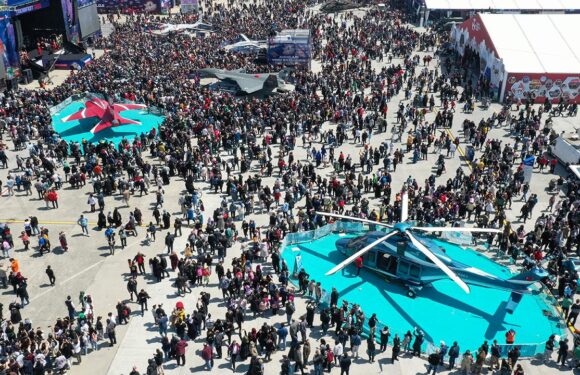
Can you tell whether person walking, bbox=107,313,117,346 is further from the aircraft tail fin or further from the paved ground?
the aircraft tail fin

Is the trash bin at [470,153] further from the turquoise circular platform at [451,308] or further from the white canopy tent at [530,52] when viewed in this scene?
the white canopy tent at [530,52]

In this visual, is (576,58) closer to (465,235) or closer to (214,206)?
(465,235)

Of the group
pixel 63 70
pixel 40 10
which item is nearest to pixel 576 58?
pixel 63 70

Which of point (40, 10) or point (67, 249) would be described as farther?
point (40, 10)

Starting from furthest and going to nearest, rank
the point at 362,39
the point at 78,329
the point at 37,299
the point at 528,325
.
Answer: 1. the point at 362,39
2. the point at 37,299
3. the point at 528,325
4. the point at 78,329

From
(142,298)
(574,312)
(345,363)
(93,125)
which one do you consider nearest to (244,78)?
(93,125)

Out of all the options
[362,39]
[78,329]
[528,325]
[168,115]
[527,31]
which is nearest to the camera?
[78,329]

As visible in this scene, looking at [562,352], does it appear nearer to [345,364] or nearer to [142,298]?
[345,364]
